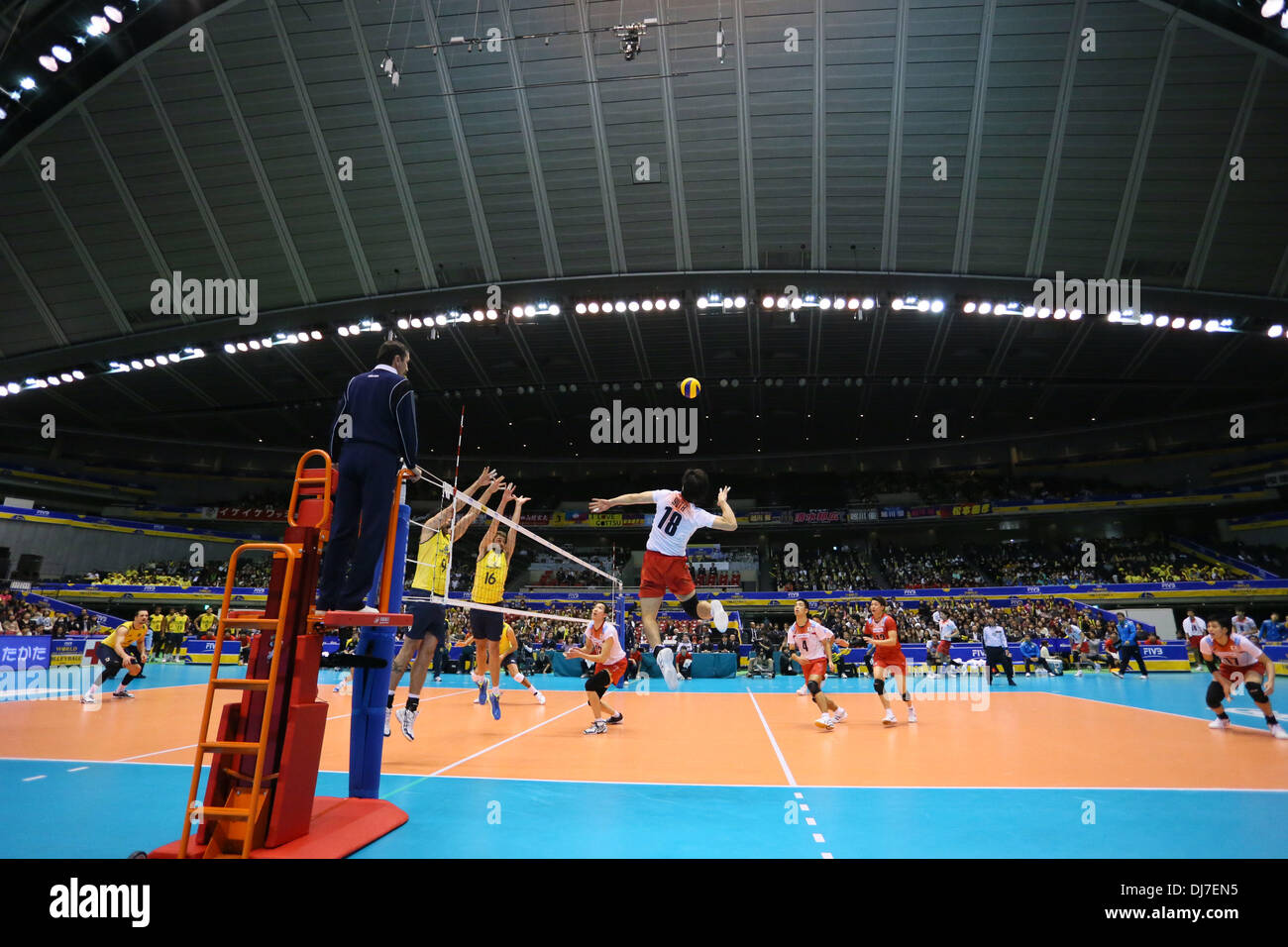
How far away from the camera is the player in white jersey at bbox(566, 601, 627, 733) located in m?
9.54

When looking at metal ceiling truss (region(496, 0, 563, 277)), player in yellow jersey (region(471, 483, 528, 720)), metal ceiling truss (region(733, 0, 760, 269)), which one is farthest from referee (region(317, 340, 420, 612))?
metal ceiling truss (region(733, 0, 760, 269))

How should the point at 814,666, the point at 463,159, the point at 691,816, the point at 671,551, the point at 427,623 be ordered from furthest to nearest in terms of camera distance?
the point at 463,159
the point at 814,666
the point at 427,623
the point at 671,551
the point at 691,816

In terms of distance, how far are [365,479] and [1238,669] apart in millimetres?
12134

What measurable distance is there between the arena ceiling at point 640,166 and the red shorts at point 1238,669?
1582 cm

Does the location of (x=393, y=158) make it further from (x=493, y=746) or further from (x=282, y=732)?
(x=282, y=732)

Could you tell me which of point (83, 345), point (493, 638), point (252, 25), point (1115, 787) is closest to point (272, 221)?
point (252, 25)

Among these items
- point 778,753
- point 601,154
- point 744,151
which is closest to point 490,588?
point 778,753

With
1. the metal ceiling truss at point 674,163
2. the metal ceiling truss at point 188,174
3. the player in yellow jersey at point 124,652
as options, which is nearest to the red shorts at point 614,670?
the player in yellow jersey at point 124,652

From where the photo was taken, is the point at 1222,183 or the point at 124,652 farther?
the point at 1222,183

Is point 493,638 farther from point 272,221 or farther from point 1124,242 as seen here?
point 1124,242

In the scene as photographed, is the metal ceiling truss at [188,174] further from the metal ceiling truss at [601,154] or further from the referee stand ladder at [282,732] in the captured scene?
the referee stand ladder at [282,732]

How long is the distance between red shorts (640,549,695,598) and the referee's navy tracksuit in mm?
2868

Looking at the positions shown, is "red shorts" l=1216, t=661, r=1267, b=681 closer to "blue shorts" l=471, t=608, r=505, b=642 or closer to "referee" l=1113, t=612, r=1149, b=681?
"blue shorts" l=471, t=608, r=505, b=642

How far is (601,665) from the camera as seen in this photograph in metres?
10.1
